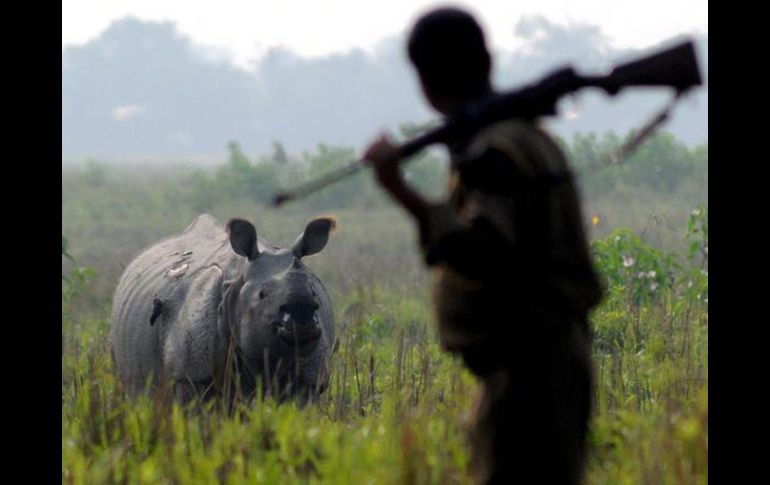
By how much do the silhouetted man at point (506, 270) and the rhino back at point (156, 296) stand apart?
395cm

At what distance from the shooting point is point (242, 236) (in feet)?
24.6

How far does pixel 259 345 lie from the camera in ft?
23.8

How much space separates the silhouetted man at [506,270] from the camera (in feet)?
11.9

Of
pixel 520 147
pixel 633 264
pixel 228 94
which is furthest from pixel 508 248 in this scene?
pixel 228 94

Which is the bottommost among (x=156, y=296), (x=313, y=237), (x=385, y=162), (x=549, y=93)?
(x=156, y=296)

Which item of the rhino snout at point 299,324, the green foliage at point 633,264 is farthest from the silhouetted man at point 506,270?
the green foliage at point 633,264

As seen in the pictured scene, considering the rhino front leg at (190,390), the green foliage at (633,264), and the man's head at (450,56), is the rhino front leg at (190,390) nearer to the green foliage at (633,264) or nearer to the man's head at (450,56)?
the green foliage at (633,264)

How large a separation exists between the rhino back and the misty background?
10385 centimetres

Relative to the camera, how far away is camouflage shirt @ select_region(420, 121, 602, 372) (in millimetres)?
3623

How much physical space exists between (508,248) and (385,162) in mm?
394

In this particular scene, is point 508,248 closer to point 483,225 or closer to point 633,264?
point 483,225

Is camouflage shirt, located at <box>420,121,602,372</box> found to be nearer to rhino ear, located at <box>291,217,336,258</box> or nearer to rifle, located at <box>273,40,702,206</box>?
rifle, located at <box>273,40,702,206</box>

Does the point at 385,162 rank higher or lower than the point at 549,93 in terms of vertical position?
lower

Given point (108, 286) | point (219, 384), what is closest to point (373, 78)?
point (108, 286)
